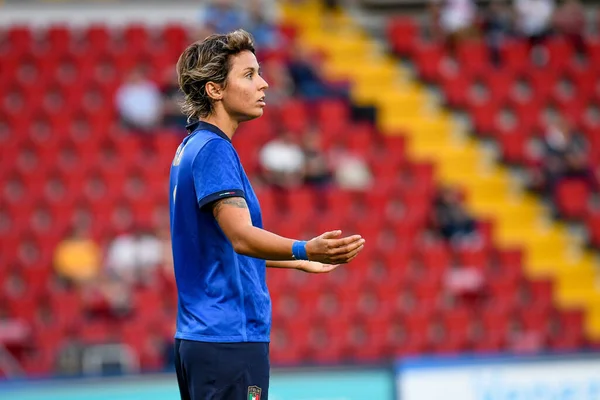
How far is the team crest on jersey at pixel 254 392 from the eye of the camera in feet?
10.6

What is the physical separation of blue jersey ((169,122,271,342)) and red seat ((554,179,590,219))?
9.33m

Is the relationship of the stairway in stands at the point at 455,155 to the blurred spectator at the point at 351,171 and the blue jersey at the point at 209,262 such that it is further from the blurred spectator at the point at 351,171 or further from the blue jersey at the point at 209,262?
the blue jersey at the point at 209,262

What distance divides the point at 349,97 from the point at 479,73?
1925mm

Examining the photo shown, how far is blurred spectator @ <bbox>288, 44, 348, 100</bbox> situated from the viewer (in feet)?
41.0

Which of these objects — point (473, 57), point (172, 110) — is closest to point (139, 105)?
point (172, 110)

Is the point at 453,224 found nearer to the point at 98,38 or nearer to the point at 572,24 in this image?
the point at 572,24

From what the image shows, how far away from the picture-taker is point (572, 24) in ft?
47.5

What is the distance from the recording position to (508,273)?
36.3ft

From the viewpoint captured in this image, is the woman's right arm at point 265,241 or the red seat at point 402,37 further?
the red seat at point 402,37

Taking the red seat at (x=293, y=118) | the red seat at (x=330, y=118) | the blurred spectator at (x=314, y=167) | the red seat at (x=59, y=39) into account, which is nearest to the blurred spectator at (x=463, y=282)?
the blurred spectator at (x=314, y=167)

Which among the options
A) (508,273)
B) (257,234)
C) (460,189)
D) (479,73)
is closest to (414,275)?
(508,273)

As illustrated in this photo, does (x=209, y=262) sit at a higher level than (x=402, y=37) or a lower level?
lower

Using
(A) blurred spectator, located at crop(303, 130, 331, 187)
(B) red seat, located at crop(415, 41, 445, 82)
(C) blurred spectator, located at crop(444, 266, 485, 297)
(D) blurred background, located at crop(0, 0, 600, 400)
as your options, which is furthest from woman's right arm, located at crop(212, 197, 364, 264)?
(B) red seat, located at crop(415, 41, 445, 82)

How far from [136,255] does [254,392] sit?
683 centimetres
